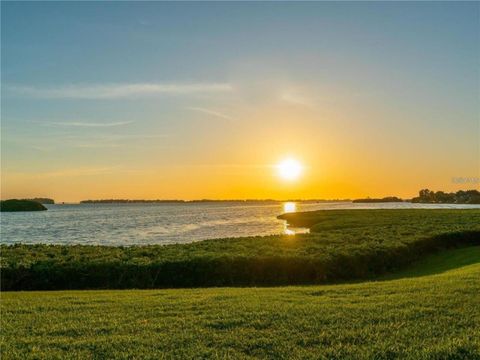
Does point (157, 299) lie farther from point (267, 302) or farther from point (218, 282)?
point (218, 282)

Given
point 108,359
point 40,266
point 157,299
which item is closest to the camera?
point 108,359

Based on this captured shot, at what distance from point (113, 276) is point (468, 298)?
1696 cm

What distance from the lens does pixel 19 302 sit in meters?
16.2

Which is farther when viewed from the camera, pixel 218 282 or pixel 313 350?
pixel 218 282

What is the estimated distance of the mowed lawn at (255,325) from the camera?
1008 centimetres

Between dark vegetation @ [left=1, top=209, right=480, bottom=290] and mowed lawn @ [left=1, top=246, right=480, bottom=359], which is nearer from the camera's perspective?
mowed lawn @ [left=1, top=246, right=480, bottom=359]

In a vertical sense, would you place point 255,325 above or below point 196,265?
above

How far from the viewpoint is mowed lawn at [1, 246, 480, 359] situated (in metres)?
10.1

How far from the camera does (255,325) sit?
39.0 feet

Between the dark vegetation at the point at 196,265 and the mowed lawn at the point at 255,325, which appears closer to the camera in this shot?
the mowed lawn at the point at 255,325

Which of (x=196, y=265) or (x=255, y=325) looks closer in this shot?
(x=255, y=325)

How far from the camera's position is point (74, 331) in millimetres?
11867

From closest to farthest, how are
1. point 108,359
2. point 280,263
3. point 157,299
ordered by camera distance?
point 108,359 → point 157,299 → point 280,263

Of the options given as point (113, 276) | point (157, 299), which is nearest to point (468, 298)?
point (157, 299)
